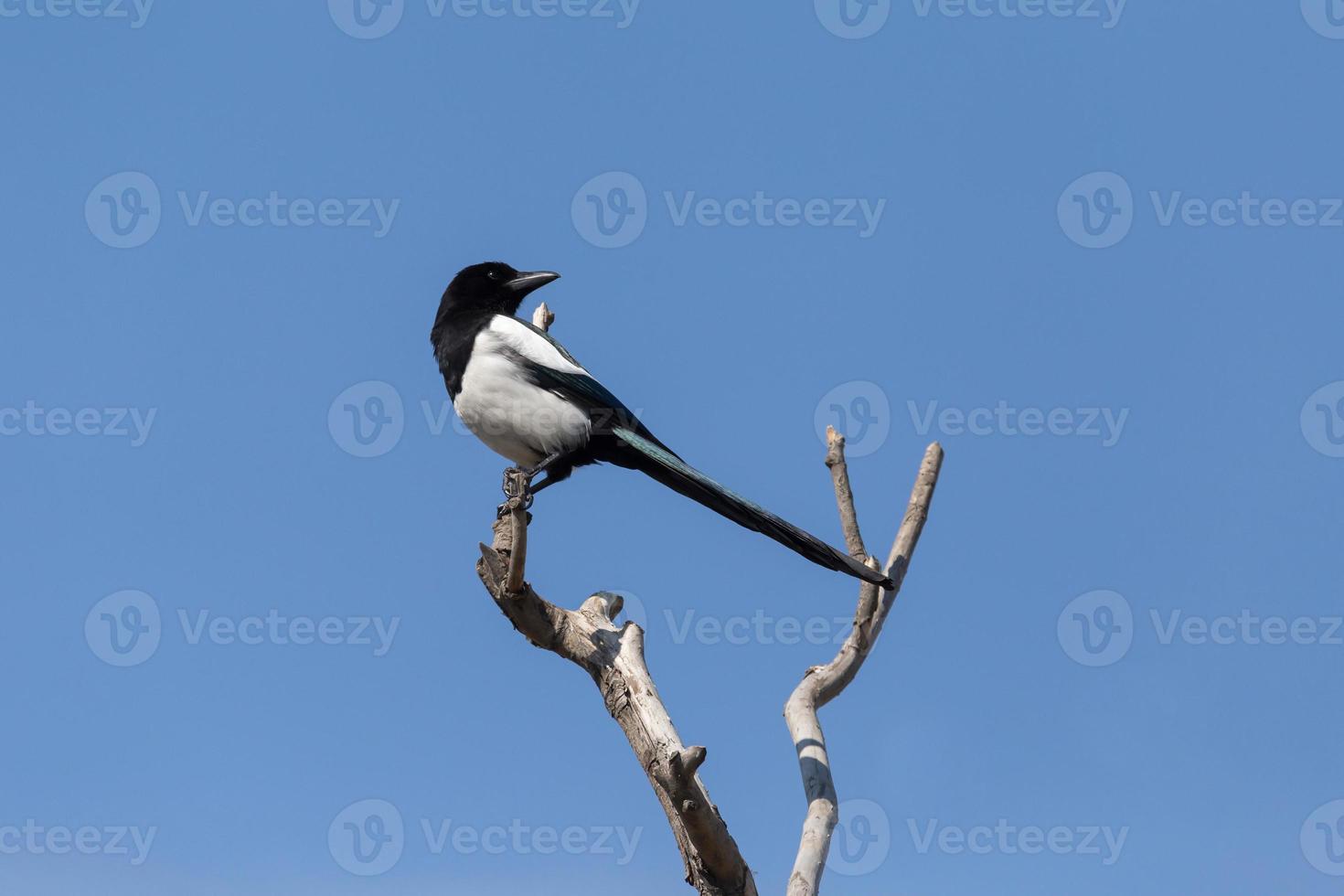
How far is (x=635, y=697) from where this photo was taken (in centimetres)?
568

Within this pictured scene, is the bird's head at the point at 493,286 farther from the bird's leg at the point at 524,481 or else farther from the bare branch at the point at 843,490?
the bare branch at the point at 843,490

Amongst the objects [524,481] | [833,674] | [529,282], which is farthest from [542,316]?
[833,674]

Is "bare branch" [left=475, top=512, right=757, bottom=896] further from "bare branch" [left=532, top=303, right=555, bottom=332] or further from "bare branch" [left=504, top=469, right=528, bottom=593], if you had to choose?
"bare branch" [left=532, top=303, right=555, bottom=332]

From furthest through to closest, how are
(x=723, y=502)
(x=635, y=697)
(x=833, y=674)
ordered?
(x=723, y=502), (x=833, y=674), (x=635, y=697)

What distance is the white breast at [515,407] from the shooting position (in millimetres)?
7242

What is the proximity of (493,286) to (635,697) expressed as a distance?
11.0 ft

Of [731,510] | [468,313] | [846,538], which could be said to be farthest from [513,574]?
[468,313]

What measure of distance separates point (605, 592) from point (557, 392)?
1.38 m

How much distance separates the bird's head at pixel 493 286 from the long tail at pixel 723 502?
1.44 meters

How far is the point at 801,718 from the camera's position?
609cm

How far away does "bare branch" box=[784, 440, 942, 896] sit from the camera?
5.46 m

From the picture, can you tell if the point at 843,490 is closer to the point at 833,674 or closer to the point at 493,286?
the point at 833,674

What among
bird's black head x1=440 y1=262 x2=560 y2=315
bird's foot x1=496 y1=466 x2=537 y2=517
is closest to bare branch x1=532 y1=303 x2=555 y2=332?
bird's black head x1=440 y1=262 x2=560 y2=315

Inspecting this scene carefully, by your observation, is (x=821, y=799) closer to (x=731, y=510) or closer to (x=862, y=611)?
(x=862, y=611)
